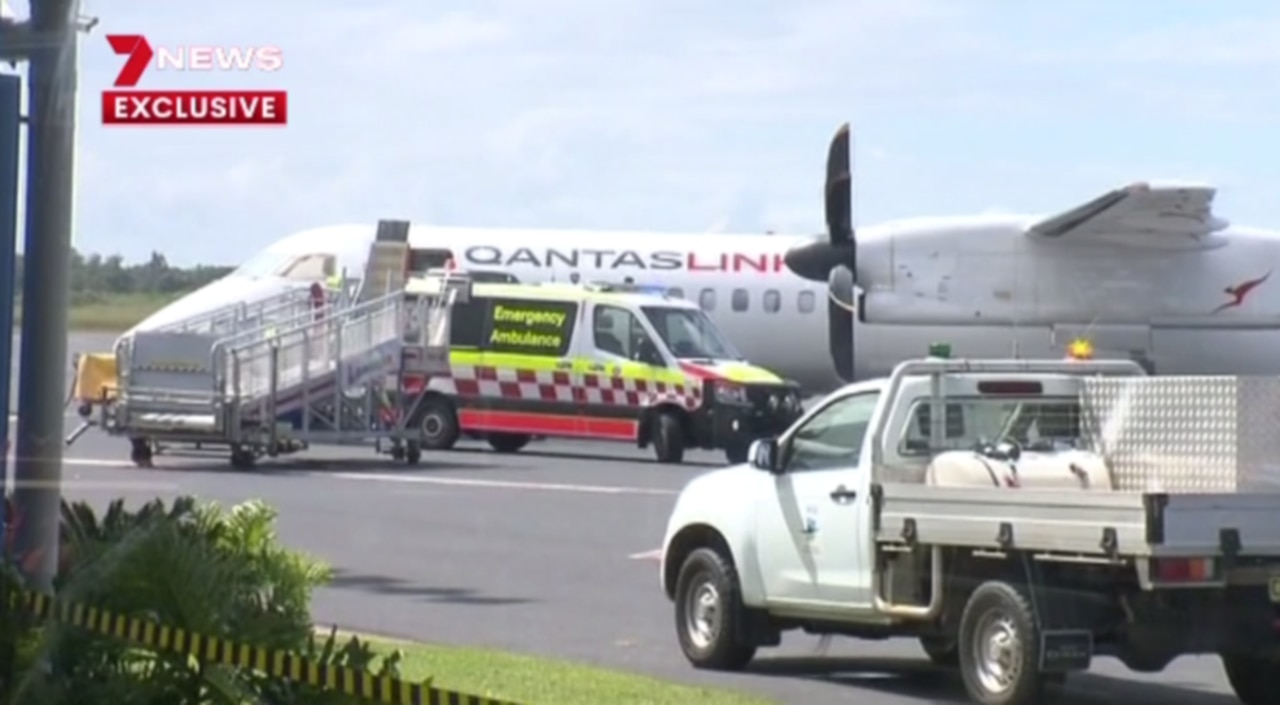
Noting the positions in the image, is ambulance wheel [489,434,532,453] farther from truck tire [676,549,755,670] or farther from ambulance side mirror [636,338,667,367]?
truck tire [676,549,755,670]

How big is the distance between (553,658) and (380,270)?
1515cm

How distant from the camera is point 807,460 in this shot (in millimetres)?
13531

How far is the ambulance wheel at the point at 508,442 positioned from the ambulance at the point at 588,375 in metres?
0.02

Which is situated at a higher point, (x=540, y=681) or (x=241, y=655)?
(x=241, y=655)

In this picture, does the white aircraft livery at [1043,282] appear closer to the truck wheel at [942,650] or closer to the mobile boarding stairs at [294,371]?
the mobile boarding stairs at [294,371]

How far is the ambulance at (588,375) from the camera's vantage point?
3147 centimetres

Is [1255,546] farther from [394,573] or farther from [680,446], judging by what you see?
[680,446]

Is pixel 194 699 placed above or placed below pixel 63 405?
below

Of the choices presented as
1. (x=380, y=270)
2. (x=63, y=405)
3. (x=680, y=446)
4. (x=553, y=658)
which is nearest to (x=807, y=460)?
(x=553, y=658)

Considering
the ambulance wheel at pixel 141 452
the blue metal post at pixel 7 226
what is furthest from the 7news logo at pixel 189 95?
the ambulance wheel at pixel 141 452

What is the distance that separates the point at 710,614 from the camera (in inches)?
543

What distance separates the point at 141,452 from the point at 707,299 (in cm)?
1177

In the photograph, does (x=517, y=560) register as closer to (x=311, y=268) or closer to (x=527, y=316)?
(x=311, y=268)

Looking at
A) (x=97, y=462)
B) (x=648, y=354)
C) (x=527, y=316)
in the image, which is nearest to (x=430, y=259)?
(x=527, y=316)
